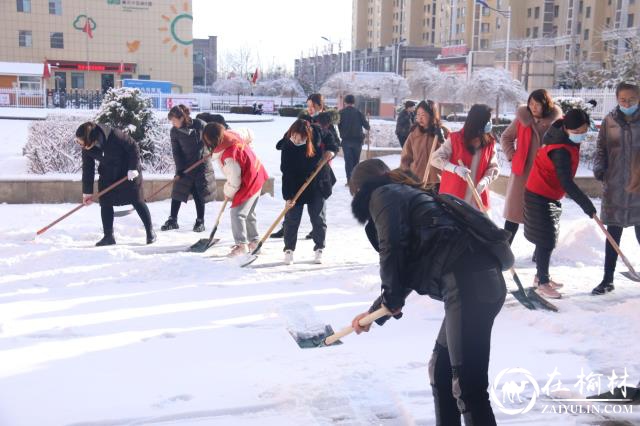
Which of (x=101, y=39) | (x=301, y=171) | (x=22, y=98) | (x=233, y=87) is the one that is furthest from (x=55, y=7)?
(x=301, y=171)

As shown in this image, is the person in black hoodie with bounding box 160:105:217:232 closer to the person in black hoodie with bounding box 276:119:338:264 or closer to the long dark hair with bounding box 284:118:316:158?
the person in black hoodie with bounding box 276:119:338:264

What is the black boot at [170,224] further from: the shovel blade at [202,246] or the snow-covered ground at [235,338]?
the shovel blade at [202,246]

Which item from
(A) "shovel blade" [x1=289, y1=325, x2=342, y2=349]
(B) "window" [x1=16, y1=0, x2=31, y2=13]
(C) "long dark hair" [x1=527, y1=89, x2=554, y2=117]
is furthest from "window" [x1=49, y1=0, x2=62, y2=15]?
(A) "shovel blade" [x1=289, y1=325, x2=342, y2=349]

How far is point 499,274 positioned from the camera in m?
2.86

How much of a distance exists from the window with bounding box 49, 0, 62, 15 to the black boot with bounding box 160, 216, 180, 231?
56070 mm

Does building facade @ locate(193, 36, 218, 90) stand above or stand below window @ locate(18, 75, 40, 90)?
above

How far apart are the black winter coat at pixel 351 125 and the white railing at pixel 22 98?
82.3 ft

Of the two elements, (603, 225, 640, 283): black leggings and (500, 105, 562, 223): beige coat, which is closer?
(603, 225, 640, 283): black leggings

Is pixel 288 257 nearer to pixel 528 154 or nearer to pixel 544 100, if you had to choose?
pixel 528 154

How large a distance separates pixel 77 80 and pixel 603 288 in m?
58.8

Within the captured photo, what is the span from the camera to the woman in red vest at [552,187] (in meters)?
5.11

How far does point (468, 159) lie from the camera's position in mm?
5855

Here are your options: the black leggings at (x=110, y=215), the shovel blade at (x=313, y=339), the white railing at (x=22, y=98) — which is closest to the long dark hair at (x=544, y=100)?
the shovel blade at (x=313, y=339)

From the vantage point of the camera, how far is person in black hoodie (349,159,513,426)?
2.79 meters
